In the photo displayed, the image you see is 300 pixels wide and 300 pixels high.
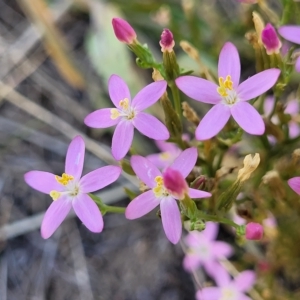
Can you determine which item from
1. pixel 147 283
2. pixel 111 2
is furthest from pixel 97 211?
pixel 111 2

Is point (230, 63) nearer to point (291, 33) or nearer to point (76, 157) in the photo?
point (291, 33)

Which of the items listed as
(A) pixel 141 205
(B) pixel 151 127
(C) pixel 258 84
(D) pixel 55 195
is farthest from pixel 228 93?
(D) pixel 55 195

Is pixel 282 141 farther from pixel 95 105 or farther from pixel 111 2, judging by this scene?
pixel 111 2

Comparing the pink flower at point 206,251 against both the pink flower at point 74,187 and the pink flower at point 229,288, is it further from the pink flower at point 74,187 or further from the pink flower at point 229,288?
the pink flower at point 74,187

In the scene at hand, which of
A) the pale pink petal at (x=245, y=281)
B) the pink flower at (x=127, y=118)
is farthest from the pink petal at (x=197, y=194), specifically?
the pale pink petal at (x=245, y=281)

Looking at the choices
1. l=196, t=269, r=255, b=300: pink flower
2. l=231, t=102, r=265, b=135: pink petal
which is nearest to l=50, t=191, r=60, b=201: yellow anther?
l=231, t=102, r=265, b=135: pink petal

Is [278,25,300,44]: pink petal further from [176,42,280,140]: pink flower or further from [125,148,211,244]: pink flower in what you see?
[125,148,211,244]: pink flower
